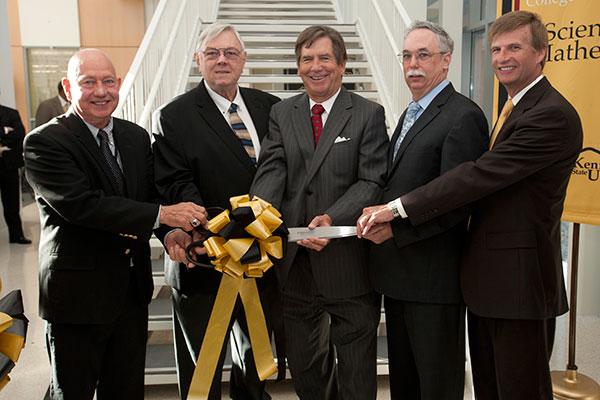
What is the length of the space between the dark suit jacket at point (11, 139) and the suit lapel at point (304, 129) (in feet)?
17.1

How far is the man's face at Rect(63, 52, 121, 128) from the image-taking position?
1942mm

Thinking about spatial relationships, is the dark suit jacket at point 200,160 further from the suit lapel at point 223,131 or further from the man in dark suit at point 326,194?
the man in dark suit at point 326,194

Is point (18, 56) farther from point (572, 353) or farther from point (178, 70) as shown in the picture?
point (572, 353)

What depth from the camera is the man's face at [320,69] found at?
82.9 inches

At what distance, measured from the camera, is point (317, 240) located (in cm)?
201

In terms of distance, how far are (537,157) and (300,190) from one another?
0.83m

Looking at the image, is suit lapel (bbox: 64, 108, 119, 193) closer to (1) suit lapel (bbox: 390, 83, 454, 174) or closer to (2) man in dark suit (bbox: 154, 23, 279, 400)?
(2) man in dark suit (bbox: 154, 23, 279, 400)

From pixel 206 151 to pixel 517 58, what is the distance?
1.17m

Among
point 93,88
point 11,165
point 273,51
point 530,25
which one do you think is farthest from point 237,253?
point 11,165

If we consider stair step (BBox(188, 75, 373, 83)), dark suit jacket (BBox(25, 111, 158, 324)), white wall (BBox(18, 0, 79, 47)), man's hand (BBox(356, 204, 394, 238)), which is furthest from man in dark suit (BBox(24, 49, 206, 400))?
white wall (BBox(18, 0, 79, 47))

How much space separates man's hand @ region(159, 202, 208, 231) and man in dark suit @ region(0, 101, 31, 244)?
5.15 meters

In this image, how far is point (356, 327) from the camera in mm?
2160

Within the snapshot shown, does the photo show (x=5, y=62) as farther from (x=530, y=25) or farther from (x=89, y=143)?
(x=530, y=25)

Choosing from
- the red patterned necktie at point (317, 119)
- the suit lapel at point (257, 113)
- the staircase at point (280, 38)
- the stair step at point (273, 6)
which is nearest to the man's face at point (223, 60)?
the suit lapel at point (257, 113)
